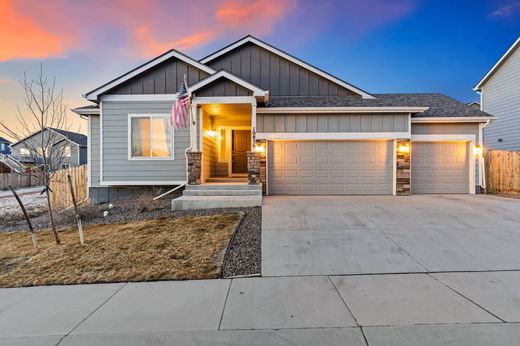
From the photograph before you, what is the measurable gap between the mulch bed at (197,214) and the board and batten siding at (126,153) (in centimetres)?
118

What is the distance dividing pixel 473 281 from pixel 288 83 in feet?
35.2

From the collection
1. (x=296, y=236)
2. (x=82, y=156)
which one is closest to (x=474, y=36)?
(x=296, y=236)

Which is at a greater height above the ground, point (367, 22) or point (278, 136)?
point (367, 22)

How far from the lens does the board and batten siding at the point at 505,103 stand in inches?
576

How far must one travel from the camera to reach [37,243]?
17.8 feet

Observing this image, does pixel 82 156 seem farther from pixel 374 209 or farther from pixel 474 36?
pixel 474 36

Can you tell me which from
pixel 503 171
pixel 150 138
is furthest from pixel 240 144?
pixel 503 171

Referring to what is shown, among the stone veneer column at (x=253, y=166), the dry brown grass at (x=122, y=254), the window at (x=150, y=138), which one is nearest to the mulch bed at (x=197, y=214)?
the dry brown grass at (x=122, y=254)

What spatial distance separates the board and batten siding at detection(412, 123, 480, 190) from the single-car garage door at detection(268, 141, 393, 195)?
4.94ft

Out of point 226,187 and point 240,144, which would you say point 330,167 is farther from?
point 240,144

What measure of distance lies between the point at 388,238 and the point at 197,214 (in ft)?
15.6

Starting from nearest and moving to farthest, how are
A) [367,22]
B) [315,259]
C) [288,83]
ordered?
[315,259] < [288,83] < [367,22]

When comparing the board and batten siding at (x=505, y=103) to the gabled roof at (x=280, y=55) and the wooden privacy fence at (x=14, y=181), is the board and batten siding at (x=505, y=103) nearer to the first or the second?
the gabled roof at (x=280, y=55)

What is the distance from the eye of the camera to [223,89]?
929 cm
